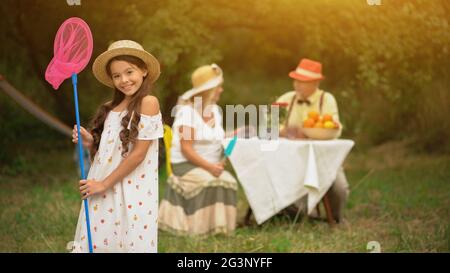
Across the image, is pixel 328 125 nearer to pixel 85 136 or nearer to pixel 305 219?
pixel 305 219

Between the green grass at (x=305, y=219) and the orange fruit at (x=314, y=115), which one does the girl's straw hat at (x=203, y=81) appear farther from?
the green grass at (x=305, y=219)

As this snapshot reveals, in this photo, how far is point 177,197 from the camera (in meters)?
4.86

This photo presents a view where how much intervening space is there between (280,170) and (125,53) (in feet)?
7.29

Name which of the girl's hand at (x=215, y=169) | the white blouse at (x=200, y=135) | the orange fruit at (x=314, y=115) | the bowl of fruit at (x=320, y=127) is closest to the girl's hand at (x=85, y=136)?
the white blouse at (x=200, y=135)

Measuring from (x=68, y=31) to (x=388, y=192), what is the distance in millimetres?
4092

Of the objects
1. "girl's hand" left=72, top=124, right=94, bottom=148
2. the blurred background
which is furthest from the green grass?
"girl's hand" left=72, top=124, right=94, bottom=148

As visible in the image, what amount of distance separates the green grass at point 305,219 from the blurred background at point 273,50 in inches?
0.9

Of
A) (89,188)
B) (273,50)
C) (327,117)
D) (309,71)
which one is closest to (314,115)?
(327,117)

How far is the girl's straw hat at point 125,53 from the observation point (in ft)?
9.41

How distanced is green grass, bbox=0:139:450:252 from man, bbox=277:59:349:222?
195 millimetres

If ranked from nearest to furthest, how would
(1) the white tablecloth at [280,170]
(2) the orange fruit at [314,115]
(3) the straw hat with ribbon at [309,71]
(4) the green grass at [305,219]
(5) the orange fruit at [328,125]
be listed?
1. (4) the green grass at [305,219]
2. (1) the white tablecloth at [280,170]
3. (5) the orange fruit at [328,125]
4. (2) the orange fruit at [314,115]
5. (3) the straw hat with ribbon at [309,71]

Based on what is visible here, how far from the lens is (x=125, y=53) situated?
2.90m

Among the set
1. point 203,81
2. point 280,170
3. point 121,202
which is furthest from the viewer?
point 280,170
